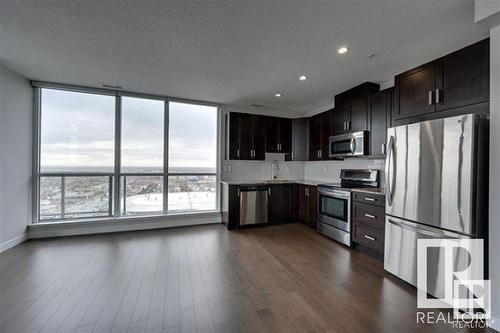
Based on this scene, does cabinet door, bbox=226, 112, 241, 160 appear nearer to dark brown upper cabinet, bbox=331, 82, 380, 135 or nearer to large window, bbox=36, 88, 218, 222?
large window, bbox=36, 88, 218, 222

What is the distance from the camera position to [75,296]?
200 centimetres

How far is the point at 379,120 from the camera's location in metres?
3.17

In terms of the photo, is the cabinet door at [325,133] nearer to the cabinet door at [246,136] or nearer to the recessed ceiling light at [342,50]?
the cabinet door at [246,136]

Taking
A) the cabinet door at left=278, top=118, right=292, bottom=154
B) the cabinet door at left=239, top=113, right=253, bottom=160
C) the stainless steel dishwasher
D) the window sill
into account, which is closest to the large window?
the window sill

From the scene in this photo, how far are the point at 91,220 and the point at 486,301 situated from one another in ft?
17.3

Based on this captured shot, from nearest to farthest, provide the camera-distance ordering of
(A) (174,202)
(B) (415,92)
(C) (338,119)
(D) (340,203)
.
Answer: (B) (415,92), (D) (340,203), (C) (338,119), (A) (174,202)

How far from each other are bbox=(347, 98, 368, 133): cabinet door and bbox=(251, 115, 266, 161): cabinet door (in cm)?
181

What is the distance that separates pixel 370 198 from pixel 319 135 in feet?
6.31

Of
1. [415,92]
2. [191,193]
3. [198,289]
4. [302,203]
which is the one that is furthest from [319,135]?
[198,289]

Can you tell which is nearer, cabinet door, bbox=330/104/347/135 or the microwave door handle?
the microwave door handle

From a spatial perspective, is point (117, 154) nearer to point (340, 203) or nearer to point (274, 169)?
point (274, 169)

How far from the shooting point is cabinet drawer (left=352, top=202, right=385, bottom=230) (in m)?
2.77

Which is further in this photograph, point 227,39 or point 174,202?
point 174,202

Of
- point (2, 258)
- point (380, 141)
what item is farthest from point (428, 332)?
point (2, 258)
